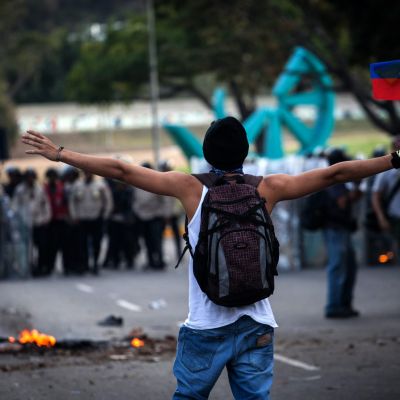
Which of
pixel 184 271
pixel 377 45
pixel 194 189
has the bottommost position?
pixel 184 271

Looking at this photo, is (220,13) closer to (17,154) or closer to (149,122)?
(17,154)

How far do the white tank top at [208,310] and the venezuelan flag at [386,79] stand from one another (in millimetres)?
1458

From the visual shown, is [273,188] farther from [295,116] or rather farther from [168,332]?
[295,116]

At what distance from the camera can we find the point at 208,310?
563 cm

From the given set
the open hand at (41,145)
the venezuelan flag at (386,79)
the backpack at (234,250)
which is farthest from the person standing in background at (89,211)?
the backpack at (234,250)

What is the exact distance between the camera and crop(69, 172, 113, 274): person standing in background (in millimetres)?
20219

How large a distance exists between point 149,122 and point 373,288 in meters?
51.1

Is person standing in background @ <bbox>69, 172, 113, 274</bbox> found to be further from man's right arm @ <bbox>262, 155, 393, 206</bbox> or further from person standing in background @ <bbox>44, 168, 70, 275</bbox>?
man's right arm @ <bbox>262, 155, 393, 206</bbox>

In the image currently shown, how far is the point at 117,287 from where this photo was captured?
17797 mm

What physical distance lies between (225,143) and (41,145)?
923 mm

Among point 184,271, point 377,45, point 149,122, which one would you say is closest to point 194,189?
point 184,271

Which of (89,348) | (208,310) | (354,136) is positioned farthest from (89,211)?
(354,136)

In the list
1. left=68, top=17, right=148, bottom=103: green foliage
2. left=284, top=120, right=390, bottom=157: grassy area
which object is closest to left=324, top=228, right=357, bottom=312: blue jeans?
left=68, top=17, right=148, bottom=103: green foliage

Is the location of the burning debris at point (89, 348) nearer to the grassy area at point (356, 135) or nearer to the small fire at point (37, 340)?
the small fire at point (37, 340)
